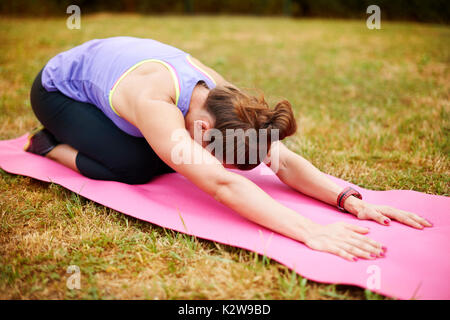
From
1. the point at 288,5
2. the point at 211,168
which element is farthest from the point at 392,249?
the point at 288,5

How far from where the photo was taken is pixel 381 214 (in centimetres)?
187

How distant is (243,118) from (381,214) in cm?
87

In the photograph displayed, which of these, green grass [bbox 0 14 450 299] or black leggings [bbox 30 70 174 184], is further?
black leggings [bbox 30 70 174 184]

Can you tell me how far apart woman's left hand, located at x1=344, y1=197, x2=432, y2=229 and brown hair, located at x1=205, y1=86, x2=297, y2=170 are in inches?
21.1

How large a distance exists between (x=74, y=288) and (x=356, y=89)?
4126 millimetres

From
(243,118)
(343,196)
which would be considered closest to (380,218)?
(343,196)

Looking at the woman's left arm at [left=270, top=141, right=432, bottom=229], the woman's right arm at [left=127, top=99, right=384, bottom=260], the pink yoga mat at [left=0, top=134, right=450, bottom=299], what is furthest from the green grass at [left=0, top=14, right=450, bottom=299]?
the woman's left arm at [left=270, top=141, right=432, bottom=229]

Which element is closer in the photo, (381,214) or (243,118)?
(243,118)

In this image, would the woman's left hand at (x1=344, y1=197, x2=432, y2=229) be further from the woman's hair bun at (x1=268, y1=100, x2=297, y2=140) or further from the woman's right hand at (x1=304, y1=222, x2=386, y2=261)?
the woman's hair bun at (x1=268, y1=100, x2=297, y2=140)

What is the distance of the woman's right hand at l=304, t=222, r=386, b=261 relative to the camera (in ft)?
5.07

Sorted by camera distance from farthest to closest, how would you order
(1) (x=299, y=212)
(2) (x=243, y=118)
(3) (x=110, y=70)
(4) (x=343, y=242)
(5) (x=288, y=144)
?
1. (5) (x=288, y=144)
2. (3) (x=110, y=70)
3. (1) (x=299, y=212)
4. (2) (x=243, y=118)
5. (4) (x=343, y=242)

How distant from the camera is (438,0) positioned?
1137cm

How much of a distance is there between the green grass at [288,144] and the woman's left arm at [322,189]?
40cm

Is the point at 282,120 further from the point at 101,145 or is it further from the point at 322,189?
the point at 101,145
